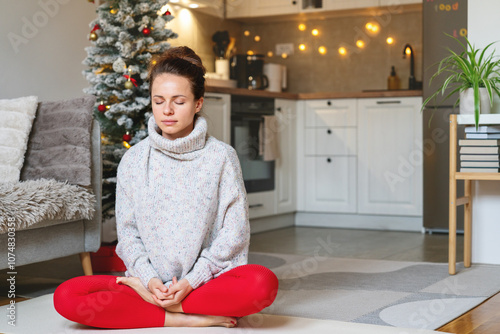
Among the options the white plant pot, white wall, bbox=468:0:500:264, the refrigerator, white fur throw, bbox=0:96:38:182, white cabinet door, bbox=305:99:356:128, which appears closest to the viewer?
white fur throw, bbox=0:96:38:182

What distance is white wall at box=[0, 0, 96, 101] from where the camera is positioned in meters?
3.57

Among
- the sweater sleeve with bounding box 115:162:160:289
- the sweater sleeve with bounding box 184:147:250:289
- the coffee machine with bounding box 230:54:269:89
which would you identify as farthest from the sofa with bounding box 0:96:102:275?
the coffee machine with bounding box 230:54:269:89

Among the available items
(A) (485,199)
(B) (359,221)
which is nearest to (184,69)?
(A) (485,199)

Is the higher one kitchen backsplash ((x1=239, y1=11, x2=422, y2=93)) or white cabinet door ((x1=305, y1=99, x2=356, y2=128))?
kitchen backsplash ((x1=239, y1=11, x2=422, y2=93))

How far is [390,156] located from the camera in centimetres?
480

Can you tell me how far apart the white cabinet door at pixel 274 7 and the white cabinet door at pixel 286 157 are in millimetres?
833

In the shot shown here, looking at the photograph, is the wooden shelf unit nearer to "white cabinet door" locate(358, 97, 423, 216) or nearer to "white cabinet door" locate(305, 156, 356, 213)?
"white cabinet door" locate(358, 97, 423, 216)

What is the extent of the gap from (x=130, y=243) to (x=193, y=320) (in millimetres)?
291

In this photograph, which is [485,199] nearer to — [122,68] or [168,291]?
[122,68]

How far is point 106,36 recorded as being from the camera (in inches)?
130

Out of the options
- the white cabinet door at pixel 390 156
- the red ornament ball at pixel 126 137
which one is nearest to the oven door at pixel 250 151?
the white cabinet door at pixel 390 156

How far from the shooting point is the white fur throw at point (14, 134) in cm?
272

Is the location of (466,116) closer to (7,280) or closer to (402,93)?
(402,93)

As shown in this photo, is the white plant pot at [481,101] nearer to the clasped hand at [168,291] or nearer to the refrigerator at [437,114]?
the refrigerator at [437,114]
